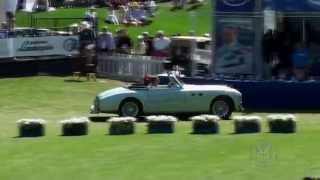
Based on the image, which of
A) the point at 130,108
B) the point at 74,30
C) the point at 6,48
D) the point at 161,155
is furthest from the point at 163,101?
the point at 74,30

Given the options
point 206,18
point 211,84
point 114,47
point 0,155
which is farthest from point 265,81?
point 206,18

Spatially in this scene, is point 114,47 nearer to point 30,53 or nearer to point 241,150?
point 30,53

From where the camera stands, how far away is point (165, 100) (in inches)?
949

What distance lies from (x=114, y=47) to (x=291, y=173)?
65.9 ft

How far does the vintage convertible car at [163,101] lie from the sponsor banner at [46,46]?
10084 millimetres

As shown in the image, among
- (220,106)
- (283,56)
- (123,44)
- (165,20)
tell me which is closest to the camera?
(220,106)

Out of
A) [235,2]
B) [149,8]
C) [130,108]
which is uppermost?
[149,8]

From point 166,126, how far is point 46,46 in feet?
49.6

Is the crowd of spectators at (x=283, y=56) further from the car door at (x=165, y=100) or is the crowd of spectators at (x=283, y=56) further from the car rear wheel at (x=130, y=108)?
the car rear wheel at (x=130, y=108)

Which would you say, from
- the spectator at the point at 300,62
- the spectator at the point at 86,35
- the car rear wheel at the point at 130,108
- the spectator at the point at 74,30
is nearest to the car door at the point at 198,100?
the car rear wheel at the point at 130,108

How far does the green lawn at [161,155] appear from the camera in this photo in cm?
1473

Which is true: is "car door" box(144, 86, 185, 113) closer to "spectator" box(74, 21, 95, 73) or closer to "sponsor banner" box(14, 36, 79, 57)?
"spectator" box(74, 21, 95, 73)

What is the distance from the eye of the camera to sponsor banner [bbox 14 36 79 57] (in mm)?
33625

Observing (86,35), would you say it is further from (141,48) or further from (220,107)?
(220,107)
